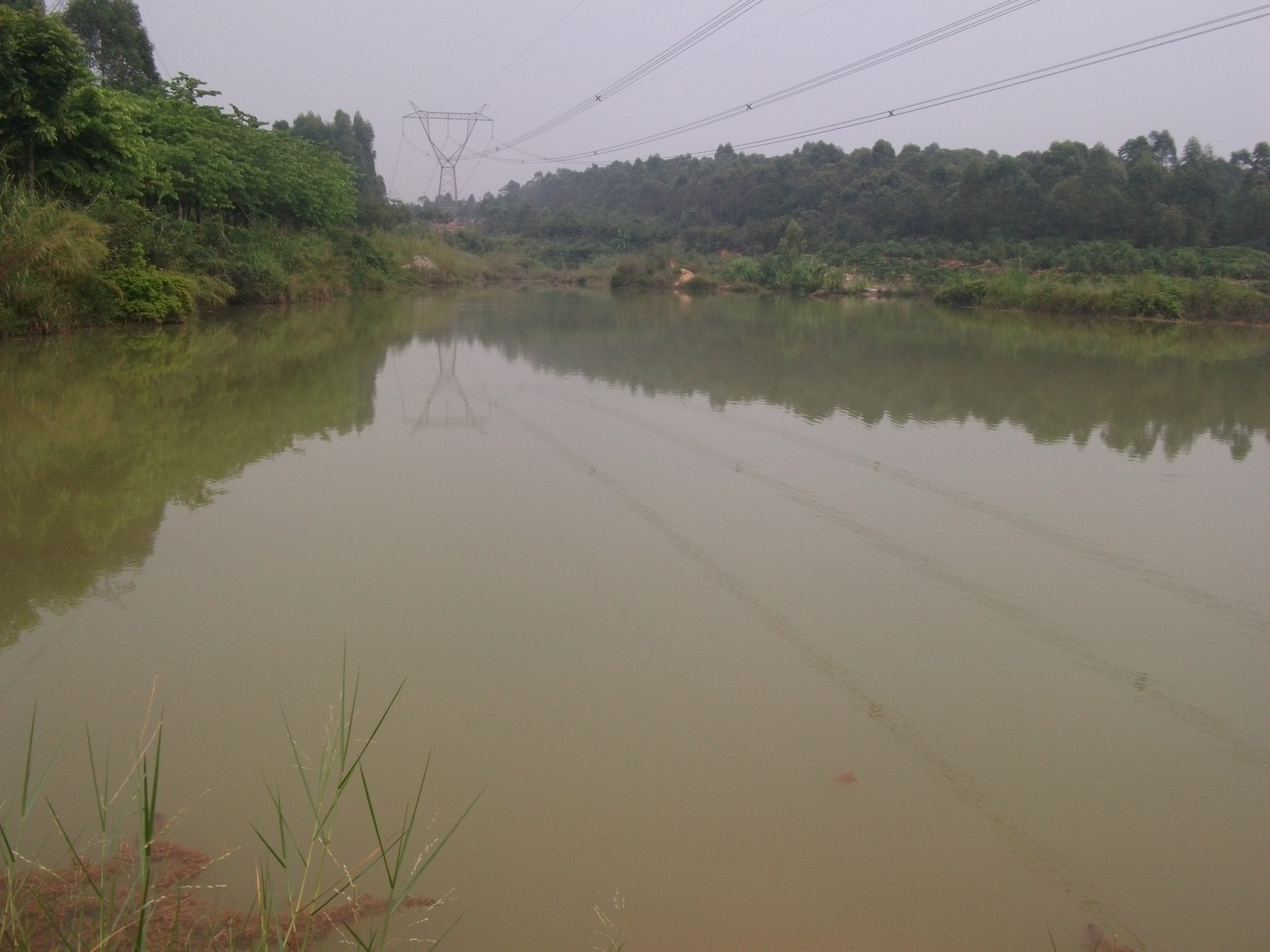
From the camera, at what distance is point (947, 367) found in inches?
462

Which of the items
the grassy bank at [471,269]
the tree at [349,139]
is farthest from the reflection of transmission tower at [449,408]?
the tree at [349,139]

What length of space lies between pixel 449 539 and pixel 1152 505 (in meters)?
4.04

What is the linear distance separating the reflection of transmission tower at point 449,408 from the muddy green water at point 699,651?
15cm

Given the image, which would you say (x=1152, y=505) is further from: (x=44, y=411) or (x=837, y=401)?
(x=44, y=411)

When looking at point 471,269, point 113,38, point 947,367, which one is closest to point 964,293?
point 947,367

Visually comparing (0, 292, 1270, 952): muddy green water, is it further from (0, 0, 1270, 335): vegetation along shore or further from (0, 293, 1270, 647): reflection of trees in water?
(0, 0, 1270, 335): vegetation along shore

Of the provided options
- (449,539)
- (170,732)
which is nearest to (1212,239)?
(449,539)

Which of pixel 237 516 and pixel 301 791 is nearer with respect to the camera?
pixel 301 791

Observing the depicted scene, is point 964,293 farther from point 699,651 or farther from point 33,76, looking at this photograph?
point 699,651

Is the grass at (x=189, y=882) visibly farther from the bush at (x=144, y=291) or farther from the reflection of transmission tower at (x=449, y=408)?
the bush at (x=144, y=291)

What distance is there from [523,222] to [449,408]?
152 feet

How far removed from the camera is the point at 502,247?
44.1 m

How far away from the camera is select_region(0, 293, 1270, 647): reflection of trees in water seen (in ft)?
16.1

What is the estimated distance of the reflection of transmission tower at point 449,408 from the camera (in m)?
7.74
